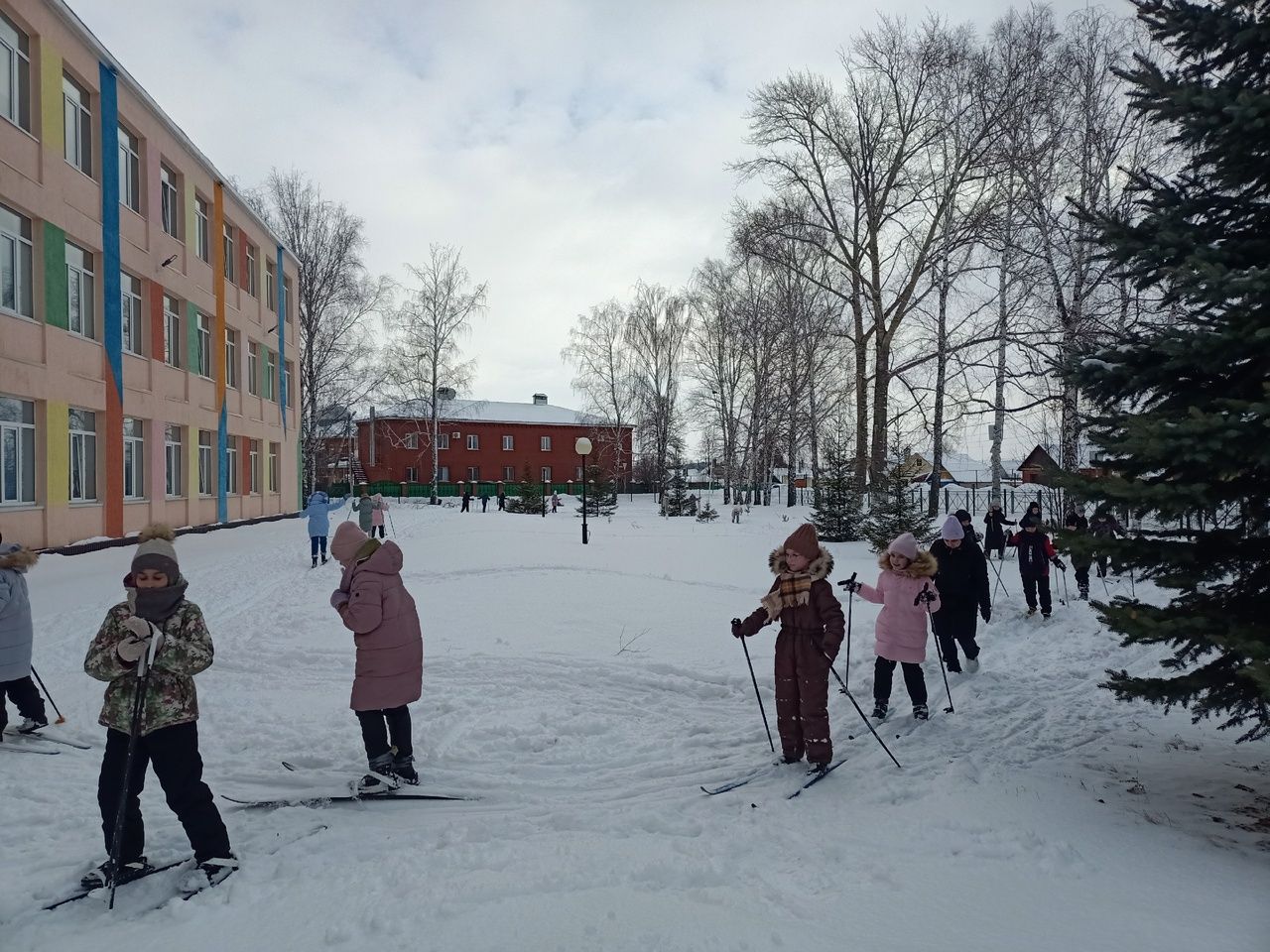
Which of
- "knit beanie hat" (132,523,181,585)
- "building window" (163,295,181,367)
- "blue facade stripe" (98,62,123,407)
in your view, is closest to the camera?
"knit beanie hat" (132,523,181,585)

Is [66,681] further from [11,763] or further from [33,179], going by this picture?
[33,179]

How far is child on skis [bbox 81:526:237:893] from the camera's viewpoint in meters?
3.60

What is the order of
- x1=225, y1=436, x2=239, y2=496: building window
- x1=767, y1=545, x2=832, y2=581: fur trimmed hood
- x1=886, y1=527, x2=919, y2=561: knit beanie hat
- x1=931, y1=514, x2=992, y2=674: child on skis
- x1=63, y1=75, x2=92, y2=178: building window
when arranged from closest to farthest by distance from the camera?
x1=767, y1=545, x2=832, y2=581: fur trimmed hood < x1=886, y1=527, x2=919, y2=561: knit beanie hat < x1=931, y1=514, x2=992, y2=674: child on skis < x1=63, y1=75, x2=92, y2=178: building window < x1=225, y1=436, x2=239, y2=496: building window

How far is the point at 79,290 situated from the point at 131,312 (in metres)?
2.52

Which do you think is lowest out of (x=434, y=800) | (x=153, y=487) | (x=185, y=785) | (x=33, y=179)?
(x=434, y=800)

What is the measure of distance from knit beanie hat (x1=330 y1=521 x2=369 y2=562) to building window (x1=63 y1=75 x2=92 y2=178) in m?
16.0

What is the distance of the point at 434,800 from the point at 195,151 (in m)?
23.3

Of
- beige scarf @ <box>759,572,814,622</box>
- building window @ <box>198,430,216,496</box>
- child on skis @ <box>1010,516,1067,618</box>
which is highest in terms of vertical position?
building window @ <box>198,430,216,496</box>

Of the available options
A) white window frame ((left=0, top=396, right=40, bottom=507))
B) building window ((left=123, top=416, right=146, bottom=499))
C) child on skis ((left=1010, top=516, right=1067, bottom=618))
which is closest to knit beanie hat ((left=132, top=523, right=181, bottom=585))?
child on skis ((left=1010, top=516, right=1067, bottom=618))

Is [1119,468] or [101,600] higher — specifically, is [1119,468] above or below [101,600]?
above

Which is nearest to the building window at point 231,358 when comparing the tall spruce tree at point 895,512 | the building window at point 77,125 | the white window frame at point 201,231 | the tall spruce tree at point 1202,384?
the white window frame at point 201,231

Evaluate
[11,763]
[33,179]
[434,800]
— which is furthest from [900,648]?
[33,179]

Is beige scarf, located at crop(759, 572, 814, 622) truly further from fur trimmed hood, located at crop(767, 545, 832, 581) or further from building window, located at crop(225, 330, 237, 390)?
building window, located at crop(225, 330, 237, 390)

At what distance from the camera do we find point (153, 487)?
19609 mm
